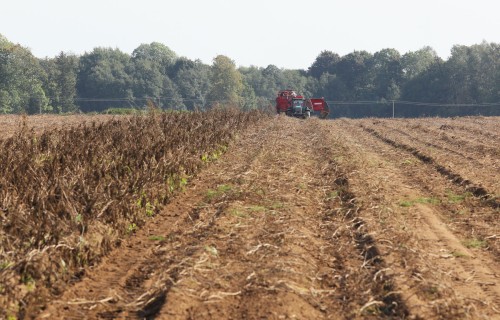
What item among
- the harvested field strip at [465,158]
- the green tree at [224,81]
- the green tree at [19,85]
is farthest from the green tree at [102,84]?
the harvested field strip at [465,158]

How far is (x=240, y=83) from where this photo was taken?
10556 cm

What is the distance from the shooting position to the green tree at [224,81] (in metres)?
102

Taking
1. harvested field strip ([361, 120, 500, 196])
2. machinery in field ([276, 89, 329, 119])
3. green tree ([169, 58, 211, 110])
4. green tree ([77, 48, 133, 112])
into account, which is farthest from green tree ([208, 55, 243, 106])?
harvested field strip ([361, 120, 500, 196])

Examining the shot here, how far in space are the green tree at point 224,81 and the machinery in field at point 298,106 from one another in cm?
4793

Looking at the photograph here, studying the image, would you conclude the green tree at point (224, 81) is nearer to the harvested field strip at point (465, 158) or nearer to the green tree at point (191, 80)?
the green tree at point (191, 80)

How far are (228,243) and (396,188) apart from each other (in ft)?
19.3

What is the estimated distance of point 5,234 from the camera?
711cm

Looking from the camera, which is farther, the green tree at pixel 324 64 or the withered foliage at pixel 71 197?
the green tree at pixel 324 64

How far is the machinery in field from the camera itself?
161 ft

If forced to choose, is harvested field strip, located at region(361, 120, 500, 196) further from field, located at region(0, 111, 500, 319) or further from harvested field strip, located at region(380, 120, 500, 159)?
field, located at region(0, 111, 500, 319)

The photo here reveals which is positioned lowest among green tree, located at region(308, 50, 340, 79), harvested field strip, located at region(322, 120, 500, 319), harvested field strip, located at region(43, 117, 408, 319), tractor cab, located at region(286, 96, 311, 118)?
tractor cab, located at region(286, 96, 311, 118)

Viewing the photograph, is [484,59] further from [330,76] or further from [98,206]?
[98,206]

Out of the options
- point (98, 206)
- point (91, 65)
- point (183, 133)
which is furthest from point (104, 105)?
point (98, 206)

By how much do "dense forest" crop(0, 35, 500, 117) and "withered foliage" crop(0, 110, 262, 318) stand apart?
222 feet
